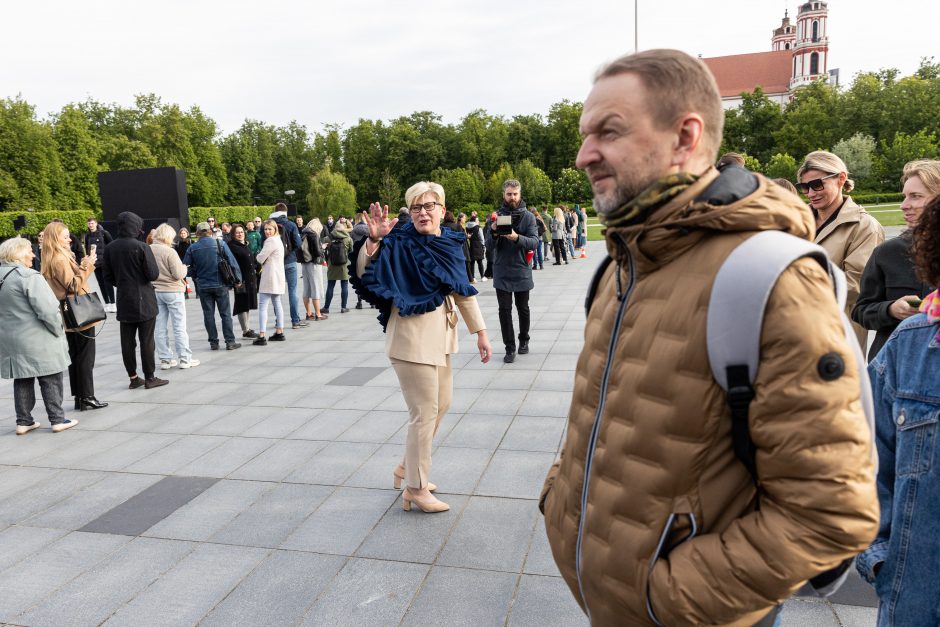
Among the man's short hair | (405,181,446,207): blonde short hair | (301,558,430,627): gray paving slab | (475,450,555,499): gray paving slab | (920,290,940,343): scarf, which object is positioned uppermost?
the man's short hair

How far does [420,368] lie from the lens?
3951 millimetres

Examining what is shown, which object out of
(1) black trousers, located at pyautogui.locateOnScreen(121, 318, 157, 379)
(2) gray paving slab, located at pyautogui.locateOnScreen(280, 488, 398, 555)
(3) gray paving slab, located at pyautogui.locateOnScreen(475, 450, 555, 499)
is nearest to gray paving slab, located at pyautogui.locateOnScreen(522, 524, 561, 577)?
(3) gray paving slab, located at pyautogui.locateOnScreen(475, 450, 555, 499)

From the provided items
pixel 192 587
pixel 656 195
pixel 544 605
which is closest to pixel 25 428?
pixel 192 587

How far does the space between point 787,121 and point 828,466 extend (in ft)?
249

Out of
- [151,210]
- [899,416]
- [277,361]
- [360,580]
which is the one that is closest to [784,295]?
[899,416]

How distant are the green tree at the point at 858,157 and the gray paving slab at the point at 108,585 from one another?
61.1m

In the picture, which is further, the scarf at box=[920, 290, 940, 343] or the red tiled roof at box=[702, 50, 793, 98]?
the red tiled roof at box=[702, 50, 793, 98]

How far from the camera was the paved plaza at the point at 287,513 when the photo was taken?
10.4ft

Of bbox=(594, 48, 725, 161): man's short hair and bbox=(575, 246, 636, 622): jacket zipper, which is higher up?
bbox=(594, 48, 725, 161): man's short hair

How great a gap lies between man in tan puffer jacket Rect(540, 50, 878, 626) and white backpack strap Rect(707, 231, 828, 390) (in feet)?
0.07

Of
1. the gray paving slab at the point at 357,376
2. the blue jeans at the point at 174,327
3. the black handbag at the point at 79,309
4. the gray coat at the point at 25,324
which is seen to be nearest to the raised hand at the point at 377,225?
the gray paving slab at the point at 357,376

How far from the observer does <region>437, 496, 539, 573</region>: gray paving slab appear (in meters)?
3.46

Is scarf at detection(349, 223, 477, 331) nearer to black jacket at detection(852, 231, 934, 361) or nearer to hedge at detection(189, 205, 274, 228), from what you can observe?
black jacket at detection(852, 231, 934, 361)

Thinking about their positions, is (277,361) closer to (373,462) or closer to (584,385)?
(373,462)
